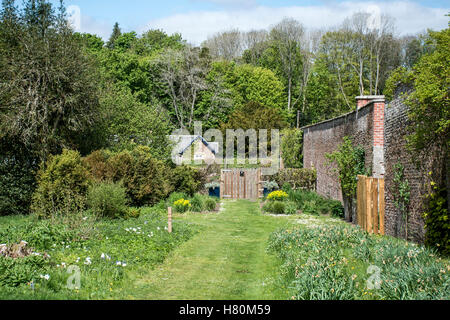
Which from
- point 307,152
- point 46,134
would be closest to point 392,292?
point 46,134

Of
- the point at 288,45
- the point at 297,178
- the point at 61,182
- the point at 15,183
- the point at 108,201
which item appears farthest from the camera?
the point at 288,45

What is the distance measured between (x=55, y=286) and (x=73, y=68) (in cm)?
1244

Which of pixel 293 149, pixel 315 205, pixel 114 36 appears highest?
pixel 114 36

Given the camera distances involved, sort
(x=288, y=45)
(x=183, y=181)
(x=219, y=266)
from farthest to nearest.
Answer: (x=288, y=45) → (x=183, y=181) → (x=219, y=266)

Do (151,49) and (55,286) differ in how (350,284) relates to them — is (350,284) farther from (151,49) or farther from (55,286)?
(151,49)

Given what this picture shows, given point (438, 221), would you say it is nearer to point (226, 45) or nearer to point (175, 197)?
point (175, 197)

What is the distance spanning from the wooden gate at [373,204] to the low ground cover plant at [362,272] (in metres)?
2.48

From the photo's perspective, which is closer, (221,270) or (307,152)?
(221,270)

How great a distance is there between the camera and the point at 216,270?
7.85 m

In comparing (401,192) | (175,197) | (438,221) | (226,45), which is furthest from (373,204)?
(226,45)

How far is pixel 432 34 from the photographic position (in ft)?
25.7

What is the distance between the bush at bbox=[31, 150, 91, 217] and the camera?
13430 millimetres

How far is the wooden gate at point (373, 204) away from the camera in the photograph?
36.1 feet

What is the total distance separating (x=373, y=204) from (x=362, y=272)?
201 inches
